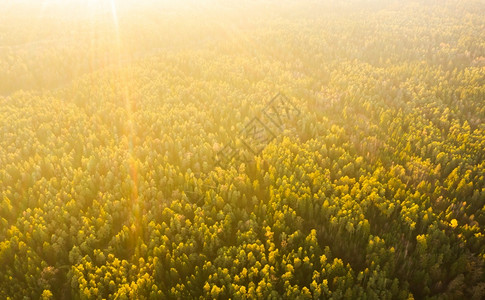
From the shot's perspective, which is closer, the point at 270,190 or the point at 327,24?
the point at 270,190

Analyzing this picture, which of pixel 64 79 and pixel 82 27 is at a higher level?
pixel 82 27

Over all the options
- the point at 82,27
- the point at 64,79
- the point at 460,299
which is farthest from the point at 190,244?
the point at 82,27

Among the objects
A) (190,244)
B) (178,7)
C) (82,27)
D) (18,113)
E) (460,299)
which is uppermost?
(178,7)

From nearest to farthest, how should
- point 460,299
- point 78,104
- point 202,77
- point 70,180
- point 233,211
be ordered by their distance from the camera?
point 460,299, point 233,211, point 70,180, point 78,104, point 202,77

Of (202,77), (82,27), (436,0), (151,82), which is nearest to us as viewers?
(151,82)

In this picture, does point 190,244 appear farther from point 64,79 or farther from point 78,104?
point 64,79

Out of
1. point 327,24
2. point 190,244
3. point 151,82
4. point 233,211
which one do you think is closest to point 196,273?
point 190,244
